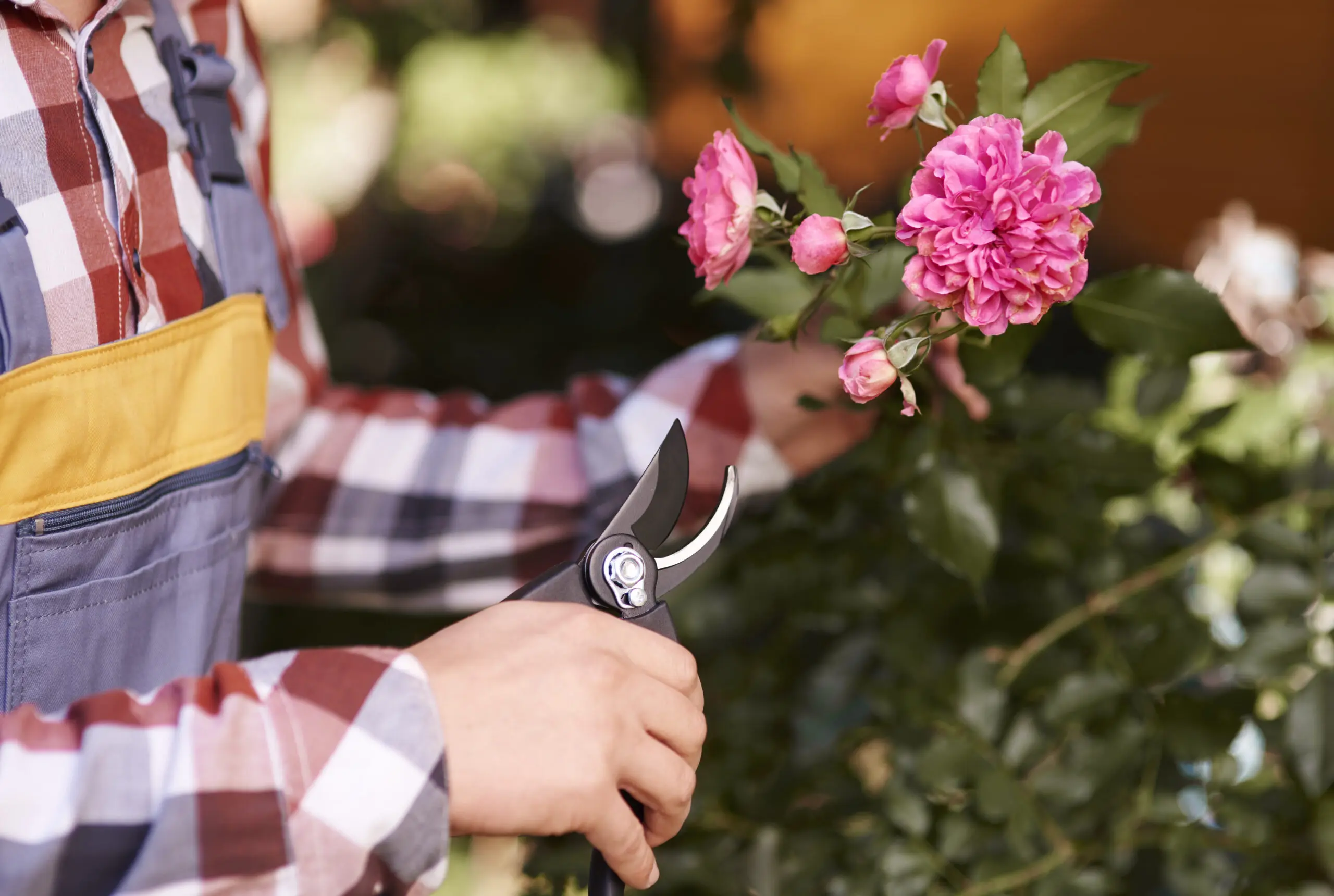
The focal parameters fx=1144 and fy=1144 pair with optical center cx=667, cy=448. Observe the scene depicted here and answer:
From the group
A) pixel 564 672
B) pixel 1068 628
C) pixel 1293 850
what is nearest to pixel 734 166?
pixel 564 672

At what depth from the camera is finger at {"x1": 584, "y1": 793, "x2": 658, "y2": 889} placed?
498 millimetres

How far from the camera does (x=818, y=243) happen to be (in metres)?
0.48

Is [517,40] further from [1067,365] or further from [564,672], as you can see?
[564,672]

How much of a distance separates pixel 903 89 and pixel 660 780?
33 cm

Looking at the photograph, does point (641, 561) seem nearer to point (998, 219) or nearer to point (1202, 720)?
point (998, 219)

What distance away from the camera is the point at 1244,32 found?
273cm

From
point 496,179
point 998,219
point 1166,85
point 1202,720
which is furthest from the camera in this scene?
point 1166,85

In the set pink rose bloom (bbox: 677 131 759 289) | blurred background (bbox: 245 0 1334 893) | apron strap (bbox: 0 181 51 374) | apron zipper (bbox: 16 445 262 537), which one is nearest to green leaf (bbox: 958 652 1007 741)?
pink rose bloom (bbox: 677 131 759 289)

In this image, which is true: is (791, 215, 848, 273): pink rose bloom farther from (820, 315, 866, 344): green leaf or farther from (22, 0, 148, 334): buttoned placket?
(22, 0, 148, 334): buttoned placket

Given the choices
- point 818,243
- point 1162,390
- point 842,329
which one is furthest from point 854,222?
point 1162,390

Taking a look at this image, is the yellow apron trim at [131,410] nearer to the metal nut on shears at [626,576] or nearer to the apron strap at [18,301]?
the apron strap at [18,301]

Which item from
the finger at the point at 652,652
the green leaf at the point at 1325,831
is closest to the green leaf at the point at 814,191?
the finger at the point at 652,652

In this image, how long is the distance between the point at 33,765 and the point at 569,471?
1.74 ft

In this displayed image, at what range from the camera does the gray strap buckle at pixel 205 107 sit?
0.75 metres
